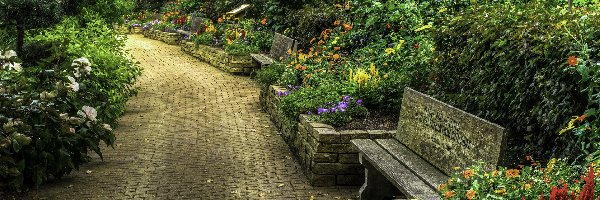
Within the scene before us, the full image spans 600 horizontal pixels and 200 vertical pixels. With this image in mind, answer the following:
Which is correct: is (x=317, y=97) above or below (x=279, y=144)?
above

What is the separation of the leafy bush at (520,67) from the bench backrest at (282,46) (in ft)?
17.5

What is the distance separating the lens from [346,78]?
30.0 ft

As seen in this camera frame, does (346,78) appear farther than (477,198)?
Yes

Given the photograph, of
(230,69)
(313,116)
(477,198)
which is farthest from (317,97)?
(230,69)

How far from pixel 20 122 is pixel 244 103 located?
6104 mm

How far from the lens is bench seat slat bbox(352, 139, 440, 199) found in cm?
498

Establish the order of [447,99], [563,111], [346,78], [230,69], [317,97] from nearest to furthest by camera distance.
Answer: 1. [563,111]
2. [447,99]
3. [317,97]
4. [346,78]
5. [230,69]

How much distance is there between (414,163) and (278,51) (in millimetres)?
7624

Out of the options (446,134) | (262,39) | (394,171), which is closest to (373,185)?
(394,171)

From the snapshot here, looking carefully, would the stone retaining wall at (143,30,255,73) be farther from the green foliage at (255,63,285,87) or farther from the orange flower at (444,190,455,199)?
the orange flower at (444,190,455,199)

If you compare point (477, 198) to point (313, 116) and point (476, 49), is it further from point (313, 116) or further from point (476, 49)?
point (313, 116)

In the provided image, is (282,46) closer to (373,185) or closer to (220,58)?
(220,58)

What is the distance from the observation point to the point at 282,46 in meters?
13.0

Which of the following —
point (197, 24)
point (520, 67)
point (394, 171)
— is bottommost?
point (197, 24)
